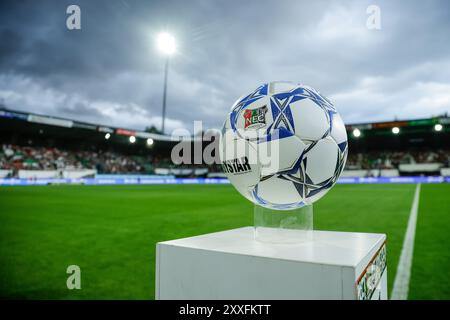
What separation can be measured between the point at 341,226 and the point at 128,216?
17.8ft

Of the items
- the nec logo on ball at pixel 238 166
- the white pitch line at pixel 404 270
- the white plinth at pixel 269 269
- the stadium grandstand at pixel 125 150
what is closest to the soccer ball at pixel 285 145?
the nec logo on ball at pixel 238 166

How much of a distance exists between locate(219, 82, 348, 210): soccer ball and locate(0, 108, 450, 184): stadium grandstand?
104 feet

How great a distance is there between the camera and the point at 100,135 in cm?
4200

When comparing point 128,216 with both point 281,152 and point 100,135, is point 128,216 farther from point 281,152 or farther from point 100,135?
point 100,135

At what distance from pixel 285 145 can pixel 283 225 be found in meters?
0.57

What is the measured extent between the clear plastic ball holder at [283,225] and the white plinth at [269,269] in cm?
8

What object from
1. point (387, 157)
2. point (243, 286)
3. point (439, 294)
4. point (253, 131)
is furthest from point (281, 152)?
point (387, 157)

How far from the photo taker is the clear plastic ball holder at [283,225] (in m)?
2.02

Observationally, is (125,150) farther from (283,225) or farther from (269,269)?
(269,269)

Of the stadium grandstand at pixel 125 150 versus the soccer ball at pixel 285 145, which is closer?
the soccer ball at pixel 285 145

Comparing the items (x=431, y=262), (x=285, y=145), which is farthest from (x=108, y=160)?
(x=285, y=145)

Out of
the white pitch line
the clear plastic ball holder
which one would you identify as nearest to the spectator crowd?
the white pitch line

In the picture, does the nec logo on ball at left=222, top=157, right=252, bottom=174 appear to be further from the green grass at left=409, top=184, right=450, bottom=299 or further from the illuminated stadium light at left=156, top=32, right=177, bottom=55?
the illuminated stadium light at left=156, top=32, right=177, bottom=55

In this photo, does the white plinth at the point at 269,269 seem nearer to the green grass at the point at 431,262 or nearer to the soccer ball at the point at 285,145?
the soccer ball at the point at 285,145
